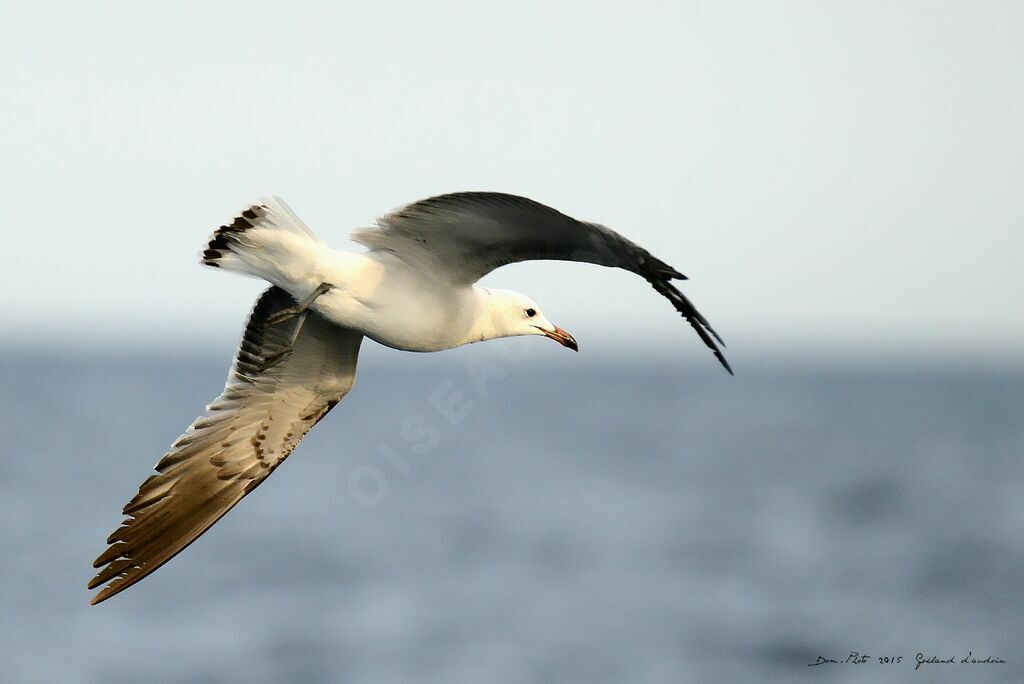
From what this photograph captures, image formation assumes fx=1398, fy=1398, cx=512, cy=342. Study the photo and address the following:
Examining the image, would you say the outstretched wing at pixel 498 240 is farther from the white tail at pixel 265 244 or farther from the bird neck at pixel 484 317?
the white tail at pixel 265 244

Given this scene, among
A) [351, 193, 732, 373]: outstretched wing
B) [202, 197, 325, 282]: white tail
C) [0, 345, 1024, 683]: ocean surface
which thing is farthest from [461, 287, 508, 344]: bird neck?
[0, 345, 1024, 683]: ocean surface

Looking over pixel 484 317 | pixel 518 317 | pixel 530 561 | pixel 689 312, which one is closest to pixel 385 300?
pixel 484 317

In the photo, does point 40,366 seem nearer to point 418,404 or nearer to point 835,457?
point 418,404

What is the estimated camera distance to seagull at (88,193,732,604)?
716cm

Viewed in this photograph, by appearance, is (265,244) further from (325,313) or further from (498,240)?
(498,240)

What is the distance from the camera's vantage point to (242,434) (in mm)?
9328

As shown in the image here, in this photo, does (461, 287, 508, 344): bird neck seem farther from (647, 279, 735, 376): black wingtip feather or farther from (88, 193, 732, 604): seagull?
(647, 279, 735, 376): black wingtip feather

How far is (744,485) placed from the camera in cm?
4531

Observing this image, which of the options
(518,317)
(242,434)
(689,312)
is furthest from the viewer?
(242,434)

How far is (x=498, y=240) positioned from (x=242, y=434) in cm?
277

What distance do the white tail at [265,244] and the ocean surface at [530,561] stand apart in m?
3.90

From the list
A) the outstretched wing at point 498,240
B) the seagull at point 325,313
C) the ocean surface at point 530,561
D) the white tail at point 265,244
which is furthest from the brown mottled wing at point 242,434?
the ocean surface at point 530,561

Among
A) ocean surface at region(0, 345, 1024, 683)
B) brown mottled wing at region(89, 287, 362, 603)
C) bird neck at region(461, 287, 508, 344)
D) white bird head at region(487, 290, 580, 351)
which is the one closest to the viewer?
bird neck at region(461, 287, 508, 344)

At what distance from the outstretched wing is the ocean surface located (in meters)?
3.91
